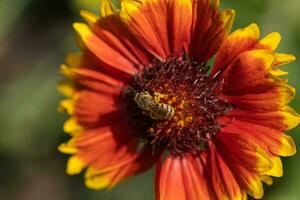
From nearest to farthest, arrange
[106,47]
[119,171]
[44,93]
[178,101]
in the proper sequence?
[178,101] < [106,47] < [119,171] < [44,93]

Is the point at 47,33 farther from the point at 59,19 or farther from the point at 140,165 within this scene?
the point at 140,165

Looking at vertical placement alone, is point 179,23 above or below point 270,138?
above

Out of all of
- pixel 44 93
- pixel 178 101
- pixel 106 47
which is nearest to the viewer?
pixel 178 101

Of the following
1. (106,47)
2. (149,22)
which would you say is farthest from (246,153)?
(106,47)

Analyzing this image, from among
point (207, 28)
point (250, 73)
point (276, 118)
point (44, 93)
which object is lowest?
point (276, 118)

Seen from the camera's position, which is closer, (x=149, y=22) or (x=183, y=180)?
(x=149, y=22)

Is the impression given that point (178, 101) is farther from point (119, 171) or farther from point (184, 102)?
point (119, 171)

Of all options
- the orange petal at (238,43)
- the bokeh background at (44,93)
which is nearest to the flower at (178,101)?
the orange petal at (238,43)

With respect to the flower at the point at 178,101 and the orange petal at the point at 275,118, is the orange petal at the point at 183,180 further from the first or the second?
the orange petal at the point at 275,118
